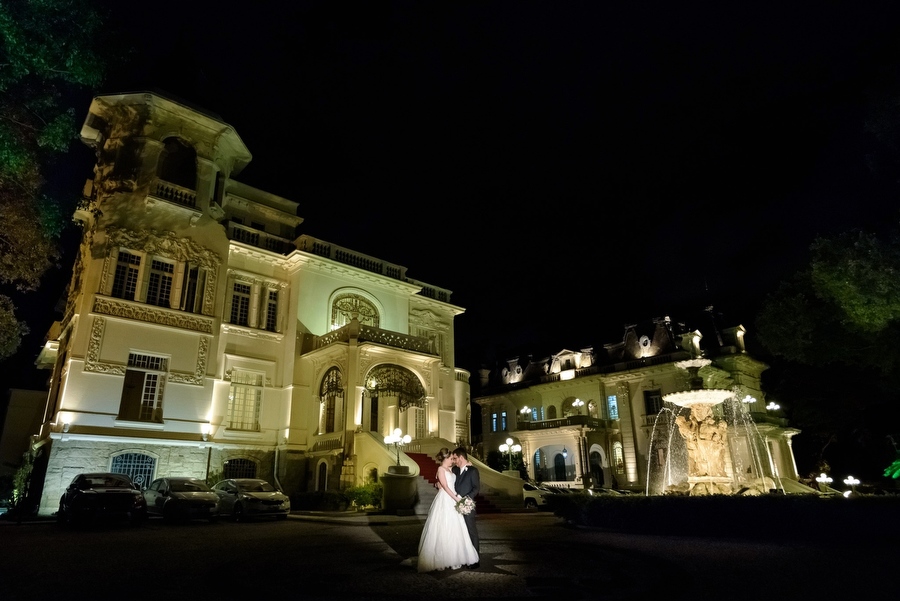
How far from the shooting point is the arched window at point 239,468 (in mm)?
23750

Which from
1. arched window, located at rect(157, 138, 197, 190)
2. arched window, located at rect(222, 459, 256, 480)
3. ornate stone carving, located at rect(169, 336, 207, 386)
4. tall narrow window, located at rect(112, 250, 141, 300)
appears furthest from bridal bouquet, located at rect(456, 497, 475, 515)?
arched window, located at rect(157, 138, 197, 190)

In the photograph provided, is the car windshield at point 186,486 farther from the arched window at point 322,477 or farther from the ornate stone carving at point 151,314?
the ornate stone carving at point 151,314

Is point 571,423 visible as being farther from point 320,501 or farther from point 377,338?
point 320,501

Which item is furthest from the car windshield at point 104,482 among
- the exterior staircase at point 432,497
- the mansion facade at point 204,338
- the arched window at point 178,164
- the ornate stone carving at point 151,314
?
the arched window at point 178,164

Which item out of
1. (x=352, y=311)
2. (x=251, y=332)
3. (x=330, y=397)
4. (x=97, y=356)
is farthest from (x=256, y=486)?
(x=352, y=311)

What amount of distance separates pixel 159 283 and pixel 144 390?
4532 mm

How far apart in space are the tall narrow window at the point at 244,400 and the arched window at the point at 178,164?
895cm

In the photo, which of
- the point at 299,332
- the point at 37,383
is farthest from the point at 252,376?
the point at 37,383

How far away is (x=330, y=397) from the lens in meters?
26.8

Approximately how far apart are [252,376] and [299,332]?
9.61 feet

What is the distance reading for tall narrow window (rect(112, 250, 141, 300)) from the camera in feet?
72.9

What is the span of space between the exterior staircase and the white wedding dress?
1189 centimetres

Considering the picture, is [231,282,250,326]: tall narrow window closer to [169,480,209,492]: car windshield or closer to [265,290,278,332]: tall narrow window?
[265,290,278,332]: tall narrow window

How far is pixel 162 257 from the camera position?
77.0ft
